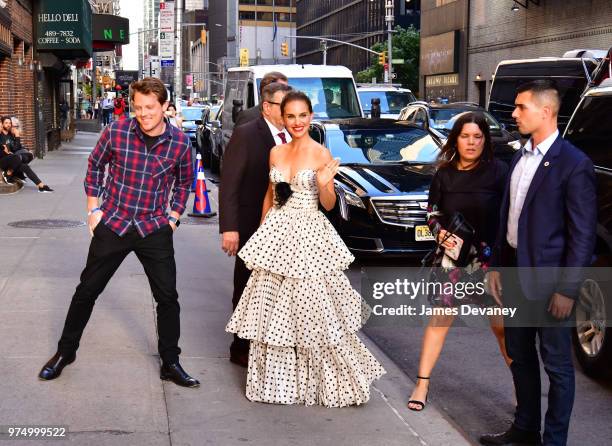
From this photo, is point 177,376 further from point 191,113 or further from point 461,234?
point 191,113

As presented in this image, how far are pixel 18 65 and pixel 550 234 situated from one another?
71.9 feet

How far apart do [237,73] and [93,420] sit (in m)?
18.4

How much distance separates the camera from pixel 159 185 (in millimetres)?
5949

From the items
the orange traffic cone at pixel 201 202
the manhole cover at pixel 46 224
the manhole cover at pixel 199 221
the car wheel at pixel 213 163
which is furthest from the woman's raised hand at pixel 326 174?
the car wheel at pixel 213 163

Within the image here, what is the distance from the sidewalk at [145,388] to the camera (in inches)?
207

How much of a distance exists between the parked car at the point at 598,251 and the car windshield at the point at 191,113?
104ft

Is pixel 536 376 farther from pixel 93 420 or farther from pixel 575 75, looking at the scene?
pixel 575 75

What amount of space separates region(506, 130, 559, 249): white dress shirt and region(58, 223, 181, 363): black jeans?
2.09 meters

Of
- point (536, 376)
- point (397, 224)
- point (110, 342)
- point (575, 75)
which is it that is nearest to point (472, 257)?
point (536, 376)

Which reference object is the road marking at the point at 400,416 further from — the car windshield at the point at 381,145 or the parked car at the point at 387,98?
the parked car at the point at 387,98

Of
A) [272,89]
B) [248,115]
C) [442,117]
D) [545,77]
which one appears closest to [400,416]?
[272,89]

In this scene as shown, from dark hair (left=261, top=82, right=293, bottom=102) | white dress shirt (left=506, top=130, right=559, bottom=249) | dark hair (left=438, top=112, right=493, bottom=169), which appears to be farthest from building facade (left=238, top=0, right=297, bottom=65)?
white dress shirt (left=506, top=130, right=559, bottom=249)

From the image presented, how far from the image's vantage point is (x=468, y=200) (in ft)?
18.3

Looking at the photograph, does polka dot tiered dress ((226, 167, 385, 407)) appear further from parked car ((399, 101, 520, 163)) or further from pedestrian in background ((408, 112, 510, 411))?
parked car ((399, 101, 520, 163))
